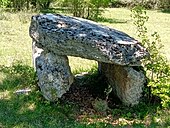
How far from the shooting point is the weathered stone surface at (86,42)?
7.77 metres

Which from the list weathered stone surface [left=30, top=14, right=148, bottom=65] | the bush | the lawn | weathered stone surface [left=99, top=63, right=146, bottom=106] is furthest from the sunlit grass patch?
the bush

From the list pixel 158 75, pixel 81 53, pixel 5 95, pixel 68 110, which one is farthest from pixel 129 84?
pixel 5 95

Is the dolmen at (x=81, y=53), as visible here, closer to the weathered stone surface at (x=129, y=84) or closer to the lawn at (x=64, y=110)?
the weathered stone surface at (x=129, y=84)

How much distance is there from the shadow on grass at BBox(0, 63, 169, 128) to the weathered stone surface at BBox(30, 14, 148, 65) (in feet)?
3.45

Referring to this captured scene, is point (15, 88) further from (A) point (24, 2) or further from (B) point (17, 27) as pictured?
(A) point (24, 2)

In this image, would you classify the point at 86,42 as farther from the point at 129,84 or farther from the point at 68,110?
the point at 68,110

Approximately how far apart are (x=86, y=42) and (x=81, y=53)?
0.28m

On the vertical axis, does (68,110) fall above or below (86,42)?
below

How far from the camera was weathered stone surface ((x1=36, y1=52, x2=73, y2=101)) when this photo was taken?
8.24 metres

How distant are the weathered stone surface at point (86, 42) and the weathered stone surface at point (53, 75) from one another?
0.71 ft

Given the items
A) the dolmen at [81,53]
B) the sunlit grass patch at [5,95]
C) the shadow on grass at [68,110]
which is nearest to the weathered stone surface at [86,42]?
the dolmen at [81,53]

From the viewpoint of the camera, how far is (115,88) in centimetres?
888

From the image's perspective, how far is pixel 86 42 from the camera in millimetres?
7895

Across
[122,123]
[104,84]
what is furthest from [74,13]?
[122,123]
